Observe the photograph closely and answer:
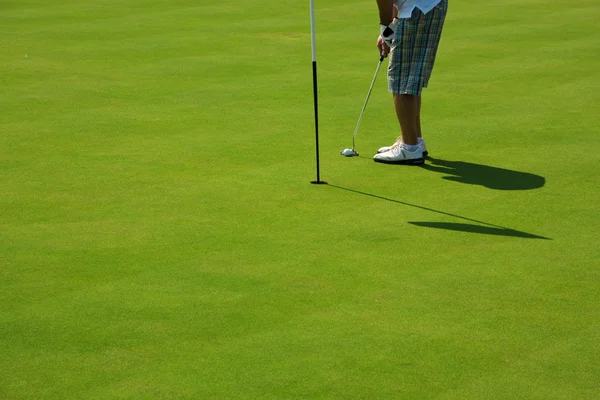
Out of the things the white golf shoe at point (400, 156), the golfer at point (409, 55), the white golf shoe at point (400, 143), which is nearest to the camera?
the golfer at point (409, 55)

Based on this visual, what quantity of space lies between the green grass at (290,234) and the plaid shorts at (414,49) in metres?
0.63

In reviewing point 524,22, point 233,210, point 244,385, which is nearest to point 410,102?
point 233,210

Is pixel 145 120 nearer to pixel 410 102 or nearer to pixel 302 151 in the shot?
pixel 302 151

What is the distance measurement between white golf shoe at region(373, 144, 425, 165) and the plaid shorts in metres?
0.43

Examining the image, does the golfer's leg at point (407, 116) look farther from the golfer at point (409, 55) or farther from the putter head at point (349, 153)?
the putter head at point (349, 153)

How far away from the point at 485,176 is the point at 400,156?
26.8 inches

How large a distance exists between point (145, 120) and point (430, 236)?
3.97 meters

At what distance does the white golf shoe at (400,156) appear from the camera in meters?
8.09

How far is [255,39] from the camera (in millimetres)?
14164

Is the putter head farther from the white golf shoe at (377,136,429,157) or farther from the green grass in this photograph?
the white golf shoe at (377,136,429,157)

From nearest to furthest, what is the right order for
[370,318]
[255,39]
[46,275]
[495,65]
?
[370,318], [46,275], [495,65], [255,39]

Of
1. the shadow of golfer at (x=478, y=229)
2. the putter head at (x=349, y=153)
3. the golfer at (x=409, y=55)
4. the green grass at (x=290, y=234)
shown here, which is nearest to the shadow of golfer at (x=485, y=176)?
the green grass at (x=290, y=234)

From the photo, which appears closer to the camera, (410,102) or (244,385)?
(244,385)

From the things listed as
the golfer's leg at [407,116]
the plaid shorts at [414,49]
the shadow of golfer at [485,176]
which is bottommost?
the shadow of golfer at [485,176]
